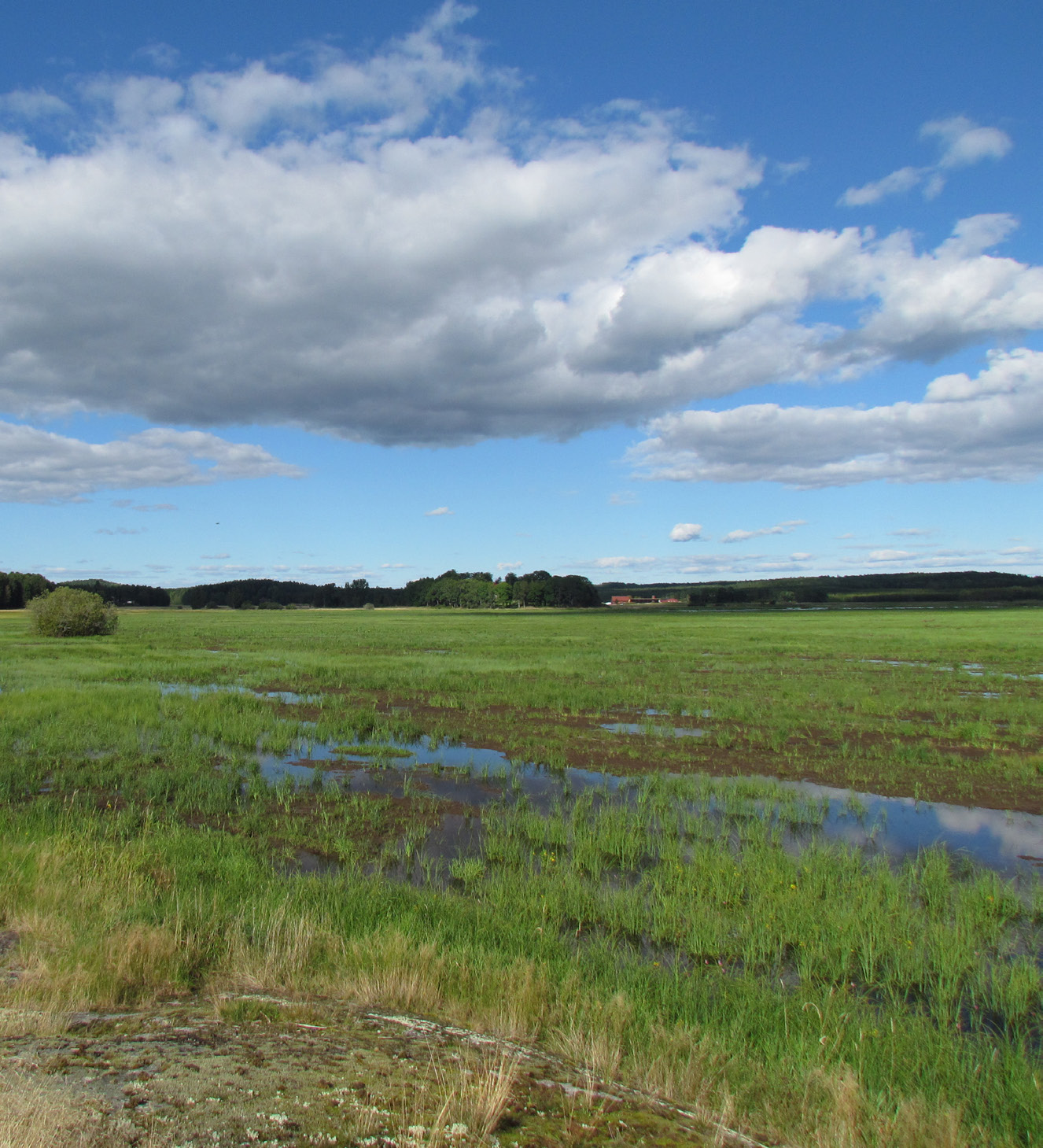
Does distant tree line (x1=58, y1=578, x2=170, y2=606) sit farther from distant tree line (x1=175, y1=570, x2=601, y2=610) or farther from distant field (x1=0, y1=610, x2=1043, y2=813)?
distant field (x1=0, y1=610, x2=1043, y2=813)

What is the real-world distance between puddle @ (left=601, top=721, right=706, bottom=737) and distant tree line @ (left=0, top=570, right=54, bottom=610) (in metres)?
143

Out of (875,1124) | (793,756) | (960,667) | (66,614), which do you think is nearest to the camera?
(875,1124)

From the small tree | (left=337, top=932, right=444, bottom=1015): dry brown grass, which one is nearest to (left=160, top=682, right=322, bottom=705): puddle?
(left=337, top=932, right=444, bottom=1015): dry brown grass

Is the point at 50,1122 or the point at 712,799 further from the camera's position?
the point at 712,799

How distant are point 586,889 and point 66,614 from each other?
62721mm

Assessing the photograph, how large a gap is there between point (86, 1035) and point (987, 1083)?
601 cm

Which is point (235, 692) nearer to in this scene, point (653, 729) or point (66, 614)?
point (653, 729)

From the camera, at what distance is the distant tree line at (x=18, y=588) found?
5113 inches

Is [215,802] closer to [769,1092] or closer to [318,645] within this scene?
[769,1092]

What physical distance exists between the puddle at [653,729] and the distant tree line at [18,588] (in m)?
143

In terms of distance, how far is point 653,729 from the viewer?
65.3 feet

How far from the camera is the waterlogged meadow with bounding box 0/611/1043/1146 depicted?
4.79 m

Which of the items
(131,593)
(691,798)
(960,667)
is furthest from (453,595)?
(691,798)

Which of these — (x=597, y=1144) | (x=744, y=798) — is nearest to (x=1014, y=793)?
(x=744, y=798)
